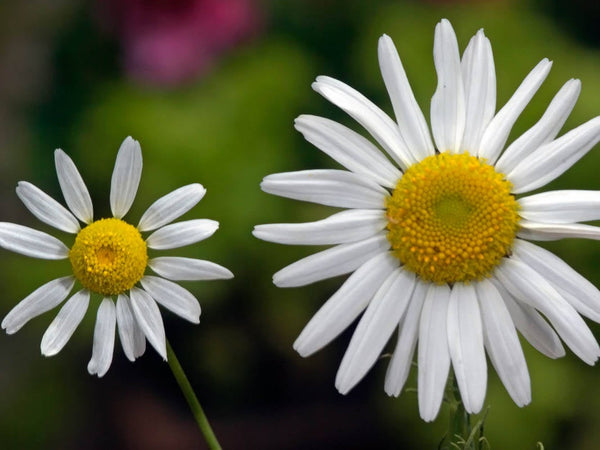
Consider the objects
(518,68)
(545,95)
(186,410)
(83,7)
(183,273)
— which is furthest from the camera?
(83,7)

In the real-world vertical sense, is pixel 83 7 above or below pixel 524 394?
above

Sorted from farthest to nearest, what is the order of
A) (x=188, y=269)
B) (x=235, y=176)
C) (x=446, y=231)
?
(x=235, y=176)
(x=446, y=231)
(x=188, y=269)

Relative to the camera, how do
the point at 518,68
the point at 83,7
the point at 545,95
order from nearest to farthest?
1. the point at 545,95
2. the point at 518,68
3. the point at 83,7

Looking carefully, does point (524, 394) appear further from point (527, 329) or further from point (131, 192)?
point (131, 192)

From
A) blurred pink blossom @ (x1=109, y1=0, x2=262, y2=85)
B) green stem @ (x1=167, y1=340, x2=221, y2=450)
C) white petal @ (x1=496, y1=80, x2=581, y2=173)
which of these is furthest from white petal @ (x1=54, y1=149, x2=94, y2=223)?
blurred pink blossom @ (x1=109, y1=0, x2=262, y2=85)

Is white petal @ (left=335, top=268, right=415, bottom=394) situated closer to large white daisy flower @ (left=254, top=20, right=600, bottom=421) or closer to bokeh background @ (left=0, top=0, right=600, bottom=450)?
large white daisy flower @ (left=254, top=20, right=600, bottom=421)

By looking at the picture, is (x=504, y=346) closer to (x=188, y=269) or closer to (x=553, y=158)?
(x=553, y=158)

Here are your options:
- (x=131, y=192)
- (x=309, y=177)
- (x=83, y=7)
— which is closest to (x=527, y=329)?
(x=309, y=177)

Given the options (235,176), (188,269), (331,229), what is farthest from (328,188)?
(235,176)
